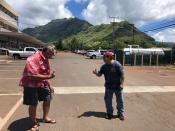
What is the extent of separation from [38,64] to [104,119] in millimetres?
2315

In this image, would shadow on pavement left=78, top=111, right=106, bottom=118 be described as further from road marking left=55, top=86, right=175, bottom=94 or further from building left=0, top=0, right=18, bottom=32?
building left=0, top=0, right=18, bottom=32

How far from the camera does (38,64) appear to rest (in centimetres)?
761

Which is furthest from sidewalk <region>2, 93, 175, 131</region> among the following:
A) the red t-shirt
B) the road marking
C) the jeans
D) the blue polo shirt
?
the road marking

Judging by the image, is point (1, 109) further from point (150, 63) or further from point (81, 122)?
point (150, 63)

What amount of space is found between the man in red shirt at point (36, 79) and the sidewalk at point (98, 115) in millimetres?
628

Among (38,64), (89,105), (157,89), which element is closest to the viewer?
(38,64)

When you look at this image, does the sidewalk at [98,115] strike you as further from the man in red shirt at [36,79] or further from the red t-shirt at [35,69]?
the red t-shirt at [35,69]

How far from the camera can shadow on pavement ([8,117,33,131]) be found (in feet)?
25.7

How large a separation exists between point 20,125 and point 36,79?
131cm

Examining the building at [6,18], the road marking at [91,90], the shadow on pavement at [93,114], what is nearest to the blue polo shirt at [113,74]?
the shadow on pavement at [93,114]

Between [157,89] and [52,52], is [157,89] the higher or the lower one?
the lower one

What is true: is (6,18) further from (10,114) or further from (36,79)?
(36,79)

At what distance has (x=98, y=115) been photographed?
9406mm

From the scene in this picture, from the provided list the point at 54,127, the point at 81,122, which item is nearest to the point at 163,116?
the point at 81,122
